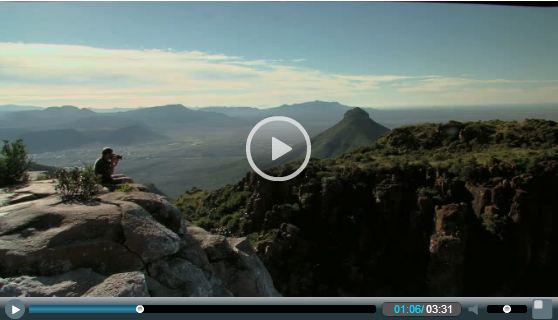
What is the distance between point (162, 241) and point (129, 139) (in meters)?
5.90

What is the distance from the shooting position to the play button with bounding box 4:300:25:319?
3.12 m

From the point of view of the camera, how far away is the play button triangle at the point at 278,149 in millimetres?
4076

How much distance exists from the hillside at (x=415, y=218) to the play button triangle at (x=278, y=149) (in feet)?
59.1

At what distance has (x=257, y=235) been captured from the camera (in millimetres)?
23625

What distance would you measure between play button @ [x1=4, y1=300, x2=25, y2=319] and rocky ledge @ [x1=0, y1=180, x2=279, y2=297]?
0.23 meters

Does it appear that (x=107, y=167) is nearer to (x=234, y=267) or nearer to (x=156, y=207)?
(x=156, y=207)

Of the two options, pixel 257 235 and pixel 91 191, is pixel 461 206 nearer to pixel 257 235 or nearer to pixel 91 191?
pixel 257 235

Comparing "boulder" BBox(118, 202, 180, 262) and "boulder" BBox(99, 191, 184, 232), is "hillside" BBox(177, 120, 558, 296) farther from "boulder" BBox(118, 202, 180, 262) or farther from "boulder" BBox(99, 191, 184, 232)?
"boulder" BBox(118, 202, 180, 262)


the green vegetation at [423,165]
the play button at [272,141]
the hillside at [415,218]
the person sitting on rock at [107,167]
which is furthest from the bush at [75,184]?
the green vegetation at [423,165]

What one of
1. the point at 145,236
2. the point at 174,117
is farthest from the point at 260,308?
the point at 174,117

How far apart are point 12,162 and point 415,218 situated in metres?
23.4

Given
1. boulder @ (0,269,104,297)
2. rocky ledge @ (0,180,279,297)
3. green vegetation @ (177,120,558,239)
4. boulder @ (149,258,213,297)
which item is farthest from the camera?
green vegetation @ (177,120,558,239)

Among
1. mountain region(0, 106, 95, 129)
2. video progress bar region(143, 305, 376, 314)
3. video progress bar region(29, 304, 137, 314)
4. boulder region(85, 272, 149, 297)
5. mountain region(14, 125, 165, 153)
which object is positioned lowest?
video progress bar region(143, 305, 376, 314)

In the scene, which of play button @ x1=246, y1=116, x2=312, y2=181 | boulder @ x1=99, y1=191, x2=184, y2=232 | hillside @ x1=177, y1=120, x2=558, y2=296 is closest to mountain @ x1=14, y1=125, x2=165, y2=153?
boulder @ x1=99, y1=191, x2=184, y2=232
